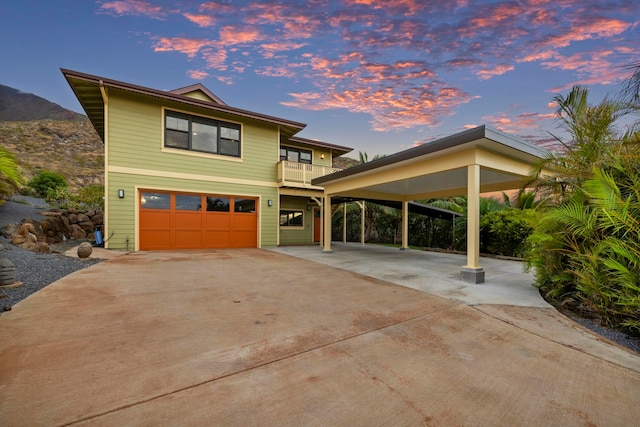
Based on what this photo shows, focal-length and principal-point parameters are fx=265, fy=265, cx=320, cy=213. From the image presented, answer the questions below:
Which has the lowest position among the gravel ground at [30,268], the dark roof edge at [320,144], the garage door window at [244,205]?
the gravel ground at [30,268]

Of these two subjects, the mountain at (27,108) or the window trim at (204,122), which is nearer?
the window trim at (204,122)

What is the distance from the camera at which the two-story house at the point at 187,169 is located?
30.3 ft

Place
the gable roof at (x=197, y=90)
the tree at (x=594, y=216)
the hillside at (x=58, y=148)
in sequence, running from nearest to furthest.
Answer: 1. the tree at (x=594, y=216)
2. the gable roof at (x=197, y=90)
3. the hillside at (x=58, y=148)

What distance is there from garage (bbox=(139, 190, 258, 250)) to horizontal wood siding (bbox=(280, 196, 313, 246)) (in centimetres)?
218

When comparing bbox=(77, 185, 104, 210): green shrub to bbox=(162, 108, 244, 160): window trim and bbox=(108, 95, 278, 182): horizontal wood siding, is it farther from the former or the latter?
bbox=(162, 108, 244, 160): window trim

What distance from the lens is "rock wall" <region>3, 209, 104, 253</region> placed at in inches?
266

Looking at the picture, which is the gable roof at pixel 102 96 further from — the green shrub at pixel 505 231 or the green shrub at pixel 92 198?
the green shrub at pixel 505 231

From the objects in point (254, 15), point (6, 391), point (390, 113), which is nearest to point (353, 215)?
point (390, 113)

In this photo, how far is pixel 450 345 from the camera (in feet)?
8.36

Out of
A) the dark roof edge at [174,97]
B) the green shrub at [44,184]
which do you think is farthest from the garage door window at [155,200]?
the green shrub at [44,184]

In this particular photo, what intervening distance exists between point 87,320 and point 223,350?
1850 millimetres

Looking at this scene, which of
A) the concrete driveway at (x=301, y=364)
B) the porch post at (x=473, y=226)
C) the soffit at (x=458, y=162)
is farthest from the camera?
the porch post at (x=473, y=226)

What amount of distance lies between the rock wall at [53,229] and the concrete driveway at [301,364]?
4.72 meters

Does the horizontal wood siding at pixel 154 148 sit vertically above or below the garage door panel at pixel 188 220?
above
